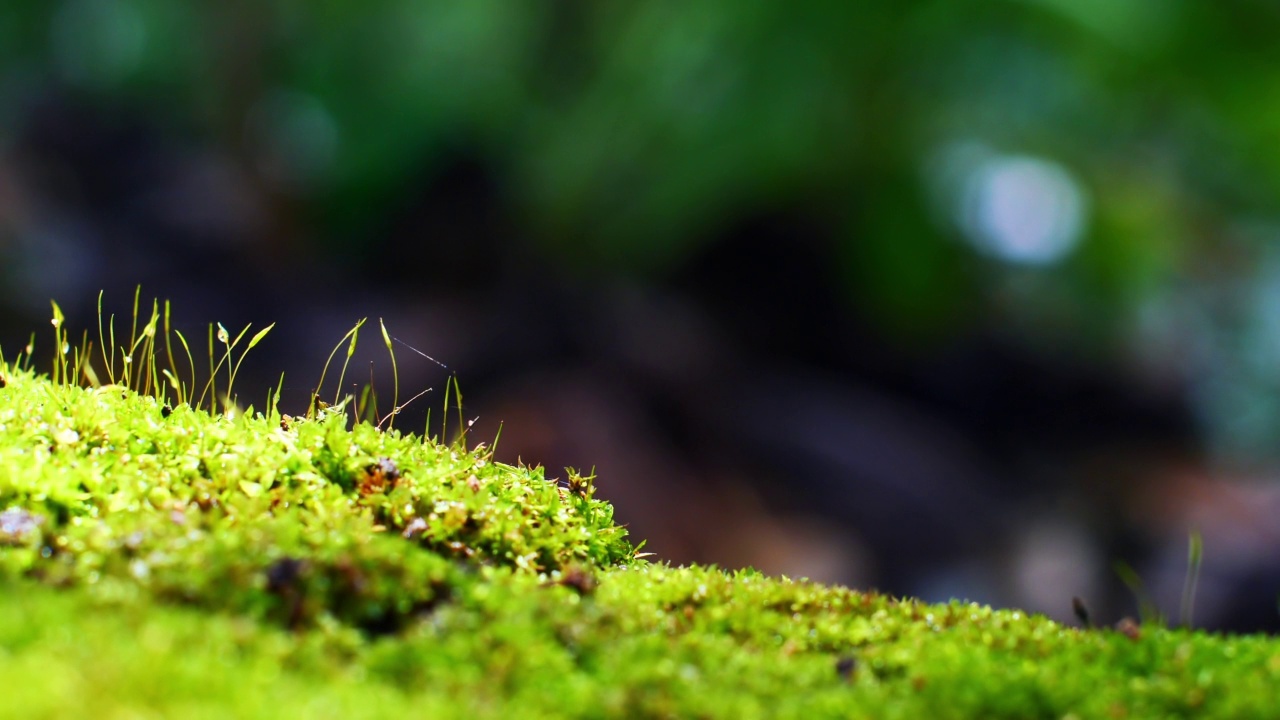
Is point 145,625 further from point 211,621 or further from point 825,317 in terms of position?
point 825,317

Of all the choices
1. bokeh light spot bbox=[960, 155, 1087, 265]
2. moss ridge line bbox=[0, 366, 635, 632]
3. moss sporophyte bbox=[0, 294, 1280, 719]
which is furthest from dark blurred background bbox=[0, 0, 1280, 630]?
moss sporophyte bbox=[0, 294, 1280, 719]

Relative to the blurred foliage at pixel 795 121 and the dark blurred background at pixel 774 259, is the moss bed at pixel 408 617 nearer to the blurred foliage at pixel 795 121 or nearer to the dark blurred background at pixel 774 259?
the blurred foliage at pixel 795 121

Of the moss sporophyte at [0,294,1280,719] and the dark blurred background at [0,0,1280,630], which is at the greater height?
the dark blurred background at [0,0,1280,630]

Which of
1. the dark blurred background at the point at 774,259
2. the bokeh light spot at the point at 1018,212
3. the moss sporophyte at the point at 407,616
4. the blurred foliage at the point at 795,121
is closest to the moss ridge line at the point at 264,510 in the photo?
the moss sporophyte at the point at 407,616

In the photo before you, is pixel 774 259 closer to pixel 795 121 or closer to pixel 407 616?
pixel 795 121

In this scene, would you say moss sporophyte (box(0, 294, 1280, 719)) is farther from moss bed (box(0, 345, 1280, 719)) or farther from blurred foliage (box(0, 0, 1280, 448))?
blurred foliage (box(0, 0, 1280, 448))
